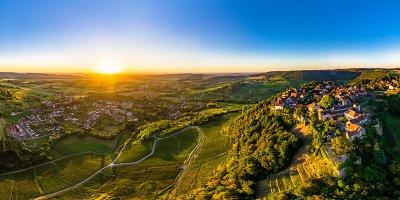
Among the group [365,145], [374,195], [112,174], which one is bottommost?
[112,174]

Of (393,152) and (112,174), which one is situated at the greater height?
(393,152)

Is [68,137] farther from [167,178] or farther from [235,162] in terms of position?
[235,162]

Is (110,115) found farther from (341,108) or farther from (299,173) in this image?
(299,173)

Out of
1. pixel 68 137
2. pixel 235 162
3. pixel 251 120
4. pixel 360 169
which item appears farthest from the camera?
pixel 68 137

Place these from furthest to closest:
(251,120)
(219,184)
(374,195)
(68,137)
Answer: (68,137)
(251,120)
(219,184)
(374,195)

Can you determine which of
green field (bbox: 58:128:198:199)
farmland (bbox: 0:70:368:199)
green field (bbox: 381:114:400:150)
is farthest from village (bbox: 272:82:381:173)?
green field (bbox: 58:128:198:199)

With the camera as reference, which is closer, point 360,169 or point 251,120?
point 360,169

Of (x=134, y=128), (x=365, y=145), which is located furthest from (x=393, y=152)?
(x=134, y=128)
